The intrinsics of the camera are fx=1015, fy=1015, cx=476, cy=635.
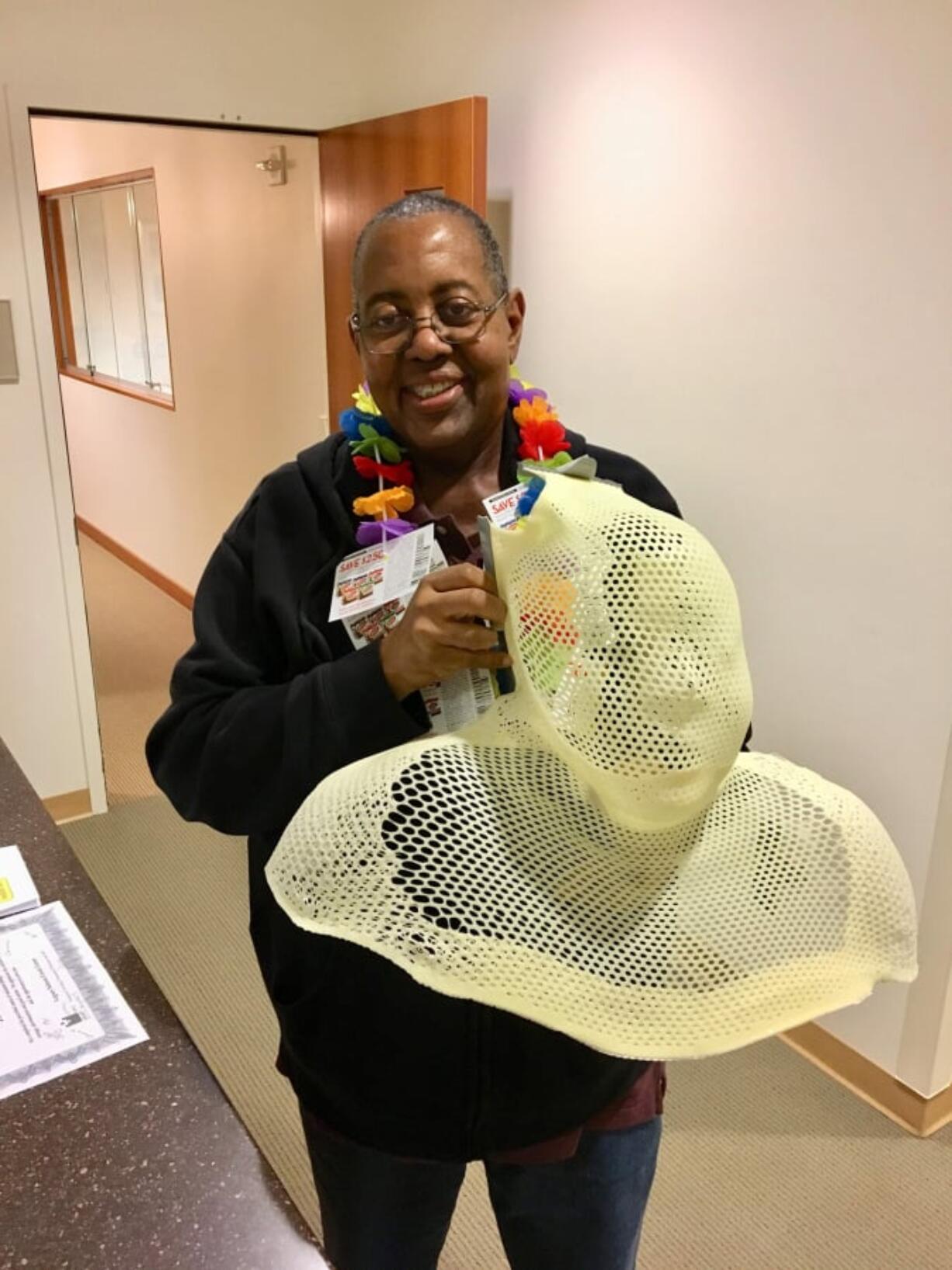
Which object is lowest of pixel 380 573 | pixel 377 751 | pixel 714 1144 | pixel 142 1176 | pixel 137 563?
pixel 714 1144

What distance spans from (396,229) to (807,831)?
0.65 metres

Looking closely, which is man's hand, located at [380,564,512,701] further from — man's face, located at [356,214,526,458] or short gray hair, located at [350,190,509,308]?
short gray hair, located at [350,190,509,308]

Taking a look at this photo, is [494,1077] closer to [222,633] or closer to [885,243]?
[222,633]

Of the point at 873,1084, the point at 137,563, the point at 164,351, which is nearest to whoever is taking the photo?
the point at 873,1084

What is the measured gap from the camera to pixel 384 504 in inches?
39.5

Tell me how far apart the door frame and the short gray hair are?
1923mm

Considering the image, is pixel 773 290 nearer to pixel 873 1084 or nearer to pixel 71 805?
pixel 873 1084

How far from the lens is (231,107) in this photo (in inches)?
107

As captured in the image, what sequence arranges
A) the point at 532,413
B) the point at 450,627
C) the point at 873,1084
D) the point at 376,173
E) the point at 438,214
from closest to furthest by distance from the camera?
1. the point at 450,627
2. the point at 438,214
3. the point at 532,413
4. the point at 873,1084
5. the point at 376,173

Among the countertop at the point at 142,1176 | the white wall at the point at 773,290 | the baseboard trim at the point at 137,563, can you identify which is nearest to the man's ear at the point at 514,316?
the countertop at the point at 142,1176

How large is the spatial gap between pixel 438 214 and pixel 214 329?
134 inches

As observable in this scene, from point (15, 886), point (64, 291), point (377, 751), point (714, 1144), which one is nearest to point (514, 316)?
point (377, 751)

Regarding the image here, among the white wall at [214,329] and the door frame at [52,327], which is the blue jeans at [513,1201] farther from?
the white wall at [214,329]

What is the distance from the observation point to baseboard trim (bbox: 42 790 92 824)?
117 inches
